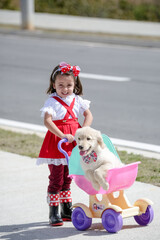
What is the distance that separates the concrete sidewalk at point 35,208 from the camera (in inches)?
189

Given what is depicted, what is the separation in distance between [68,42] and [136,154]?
1387 centimetres

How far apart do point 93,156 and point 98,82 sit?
28.8ft

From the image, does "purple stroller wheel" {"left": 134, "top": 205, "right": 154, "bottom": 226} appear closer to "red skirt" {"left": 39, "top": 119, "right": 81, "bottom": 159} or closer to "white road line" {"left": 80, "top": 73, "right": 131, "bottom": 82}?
"red skirt" {"left": 39, "top": 119, "right": 81, "bottom": 159}

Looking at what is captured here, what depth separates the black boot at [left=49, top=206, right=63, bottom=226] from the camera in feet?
16.5

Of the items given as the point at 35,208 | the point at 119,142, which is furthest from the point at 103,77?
the point at 35,208

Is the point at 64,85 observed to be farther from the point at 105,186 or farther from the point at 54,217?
the point at 54,217

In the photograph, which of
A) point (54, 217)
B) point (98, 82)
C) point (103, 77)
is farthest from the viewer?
point (103, 77)

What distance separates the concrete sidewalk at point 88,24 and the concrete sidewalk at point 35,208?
15845 millimetres

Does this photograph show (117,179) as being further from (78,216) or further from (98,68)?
(98,68)

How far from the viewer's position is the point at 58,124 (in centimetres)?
508

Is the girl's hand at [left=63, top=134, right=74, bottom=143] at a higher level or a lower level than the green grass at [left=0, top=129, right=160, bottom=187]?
higher

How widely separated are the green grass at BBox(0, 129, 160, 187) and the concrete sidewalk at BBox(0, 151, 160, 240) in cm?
28

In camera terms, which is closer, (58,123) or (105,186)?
(105,186)

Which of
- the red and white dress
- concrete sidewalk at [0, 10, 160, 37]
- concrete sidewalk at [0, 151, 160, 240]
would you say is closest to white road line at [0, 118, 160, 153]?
concrete sidewalk at [0, 151, 160, 240]
